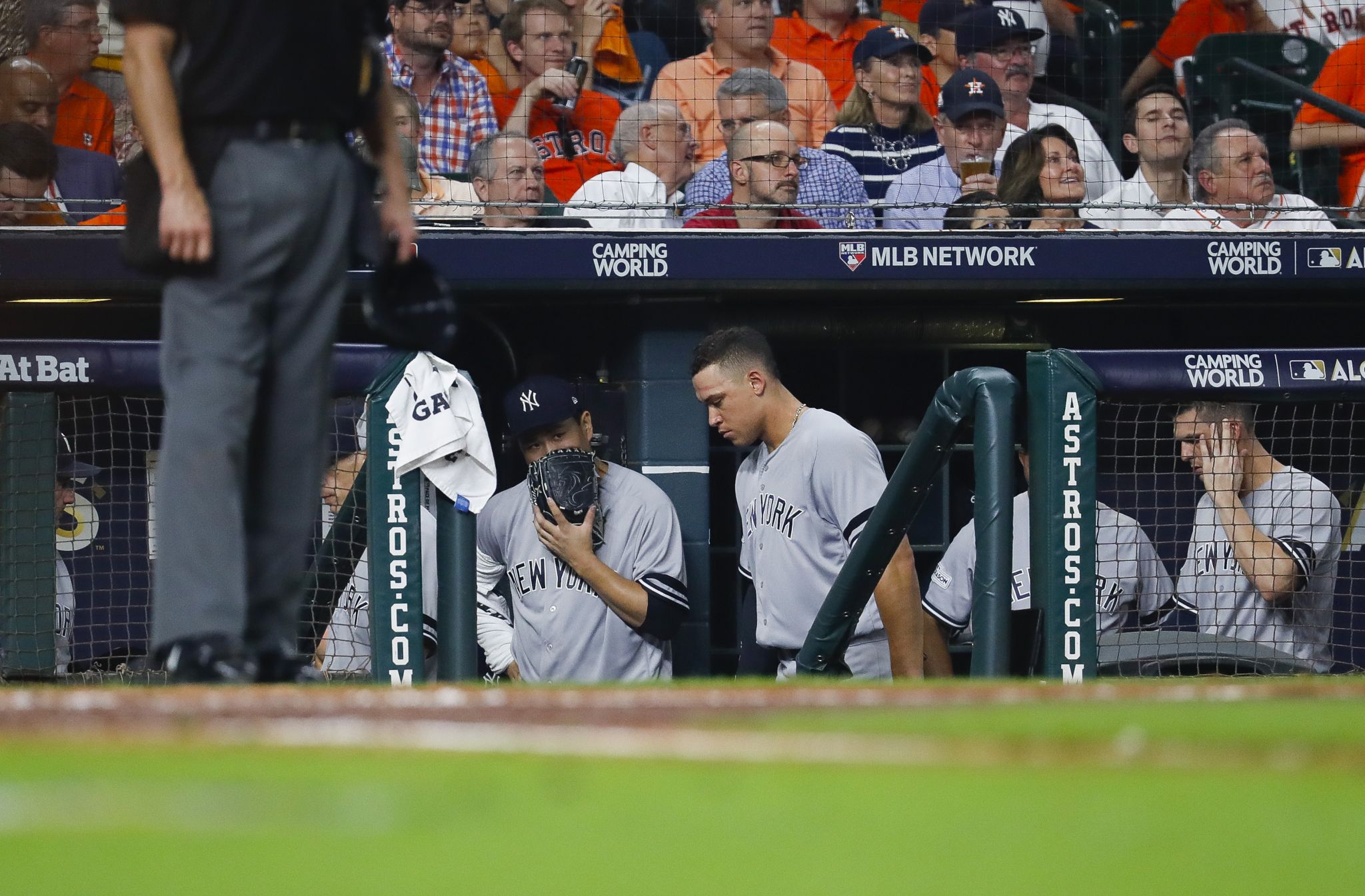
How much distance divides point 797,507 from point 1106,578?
1.13m

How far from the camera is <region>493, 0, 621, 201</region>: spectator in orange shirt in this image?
780 cm

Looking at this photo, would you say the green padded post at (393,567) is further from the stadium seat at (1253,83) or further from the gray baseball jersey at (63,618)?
the stadium seat at (1253,83)

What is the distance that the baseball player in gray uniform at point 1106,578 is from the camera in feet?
19.3

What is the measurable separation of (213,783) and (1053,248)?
19.1 feet

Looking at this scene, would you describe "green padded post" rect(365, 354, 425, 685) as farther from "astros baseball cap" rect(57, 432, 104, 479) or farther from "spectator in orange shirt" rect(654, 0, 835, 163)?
"spectator in orange shirt" rect(654, 0, 835, 163)

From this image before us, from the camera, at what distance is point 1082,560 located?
16.0 ft

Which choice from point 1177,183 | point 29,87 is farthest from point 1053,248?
point 29,87

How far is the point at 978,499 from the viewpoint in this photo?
4859 mm

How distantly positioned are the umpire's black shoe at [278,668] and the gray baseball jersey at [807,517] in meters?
3.17

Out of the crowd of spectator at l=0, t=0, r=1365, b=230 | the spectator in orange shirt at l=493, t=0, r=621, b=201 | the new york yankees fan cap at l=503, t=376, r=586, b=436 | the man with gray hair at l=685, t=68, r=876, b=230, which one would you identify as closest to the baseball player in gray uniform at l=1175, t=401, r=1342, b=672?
the crowd of spectator at l=0, t=0, r=1365, b=230

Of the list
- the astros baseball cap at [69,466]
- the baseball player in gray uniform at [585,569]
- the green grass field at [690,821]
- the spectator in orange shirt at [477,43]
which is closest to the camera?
the green grass field at [690,821]

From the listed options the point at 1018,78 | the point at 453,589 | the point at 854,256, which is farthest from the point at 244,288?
the point at 1018,78

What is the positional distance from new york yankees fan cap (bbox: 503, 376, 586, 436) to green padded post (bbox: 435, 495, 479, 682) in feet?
4.65

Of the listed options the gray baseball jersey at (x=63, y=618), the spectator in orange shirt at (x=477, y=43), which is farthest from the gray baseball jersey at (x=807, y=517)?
the spectator in orange shirt at (x=477, y=43)
